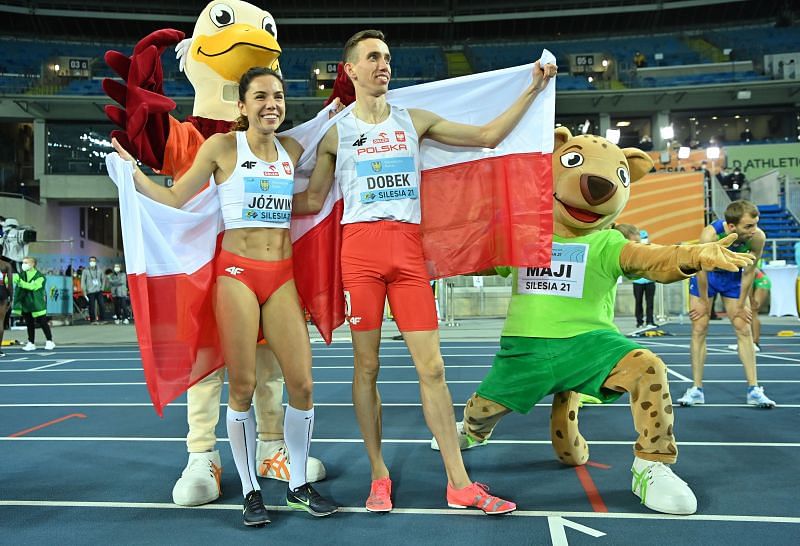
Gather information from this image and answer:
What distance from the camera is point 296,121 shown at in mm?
28266

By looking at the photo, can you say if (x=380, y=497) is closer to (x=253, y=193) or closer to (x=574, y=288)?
(x=574, y=288)

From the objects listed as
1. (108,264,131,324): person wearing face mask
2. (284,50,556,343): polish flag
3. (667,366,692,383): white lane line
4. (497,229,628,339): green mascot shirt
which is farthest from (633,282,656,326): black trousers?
(108,264,131,324): person wearing face mask

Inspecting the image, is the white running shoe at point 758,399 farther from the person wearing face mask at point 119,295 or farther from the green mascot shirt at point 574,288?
the person wearing face mask at point 119,295

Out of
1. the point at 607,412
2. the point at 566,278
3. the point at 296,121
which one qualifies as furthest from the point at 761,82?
the point at 566,278

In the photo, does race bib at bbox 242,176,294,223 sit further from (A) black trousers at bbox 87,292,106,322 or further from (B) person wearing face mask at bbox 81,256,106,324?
(A) black trousers at bbox 87,292,106,322

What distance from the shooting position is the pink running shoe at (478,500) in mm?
2961

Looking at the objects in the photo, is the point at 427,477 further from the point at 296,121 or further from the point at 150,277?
the point at 296,121

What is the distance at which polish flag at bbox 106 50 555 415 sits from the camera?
10.7 feet

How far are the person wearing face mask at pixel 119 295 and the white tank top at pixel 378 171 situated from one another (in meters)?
17.1

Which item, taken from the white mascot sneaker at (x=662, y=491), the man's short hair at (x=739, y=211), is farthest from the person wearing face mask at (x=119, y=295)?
the white mascot sneaker at (x=662, y=491)

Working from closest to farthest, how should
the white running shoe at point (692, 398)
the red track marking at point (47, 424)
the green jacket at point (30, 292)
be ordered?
the red track marking at point (47, 424)
the white running shoe at point (692, 398)
the green jacket at point (30, 292)

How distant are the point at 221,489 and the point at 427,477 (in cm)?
118

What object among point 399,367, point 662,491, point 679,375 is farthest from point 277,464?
point 679,375

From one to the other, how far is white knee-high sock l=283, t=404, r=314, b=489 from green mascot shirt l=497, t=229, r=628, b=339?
1.30 metres
